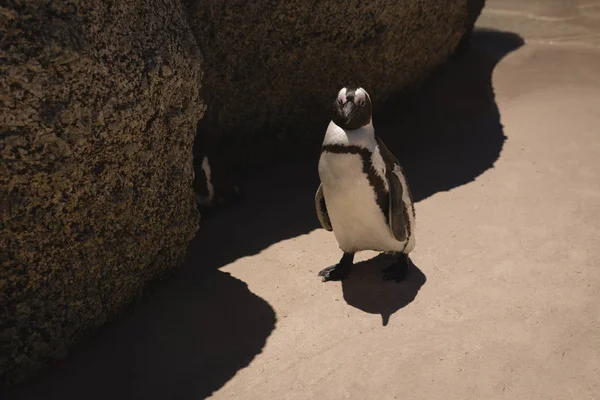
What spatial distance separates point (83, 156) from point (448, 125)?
3.80 metres

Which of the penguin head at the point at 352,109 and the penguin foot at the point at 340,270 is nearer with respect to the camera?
the penguin head at the point at 352,109

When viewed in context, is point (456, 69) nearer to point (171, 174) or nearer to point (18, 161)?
point (171, 174)

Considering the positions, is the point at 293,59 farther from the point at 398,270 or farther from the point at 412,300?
the point at 412,300

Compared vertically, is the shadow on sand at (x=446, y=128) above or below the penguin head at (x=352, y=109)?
below

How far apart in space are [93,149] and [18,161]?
359 millimetres

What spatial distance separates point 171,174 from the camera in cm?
369

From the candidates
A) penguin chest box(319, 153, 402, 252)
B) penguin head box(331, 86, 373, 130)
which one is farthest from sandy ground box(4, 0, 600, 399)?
penguin head box(331, 86, 373, 130)

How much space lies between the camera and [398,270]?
3945mm

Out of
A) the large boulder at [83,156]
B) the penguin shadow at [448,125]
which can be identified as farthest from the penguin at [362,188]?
the penguin shadow at [448,125]

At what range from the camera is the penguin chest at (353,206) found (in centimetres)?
369

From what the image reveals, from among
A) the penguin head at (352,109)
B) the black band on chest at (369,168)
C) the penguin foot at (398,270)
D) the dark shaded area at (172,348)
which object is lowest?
the penguin foot at (398,270)

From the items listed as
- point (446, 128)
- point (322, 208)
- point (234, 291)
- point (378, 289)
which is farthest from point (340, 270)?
point (446, 128)

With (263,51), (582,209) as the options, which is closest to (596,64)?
(582,209)

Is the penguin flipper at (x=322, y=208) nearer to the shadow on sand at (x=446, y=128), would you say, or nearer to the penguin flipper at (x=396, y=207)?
the shadow on sand at (x=446, y=128)
